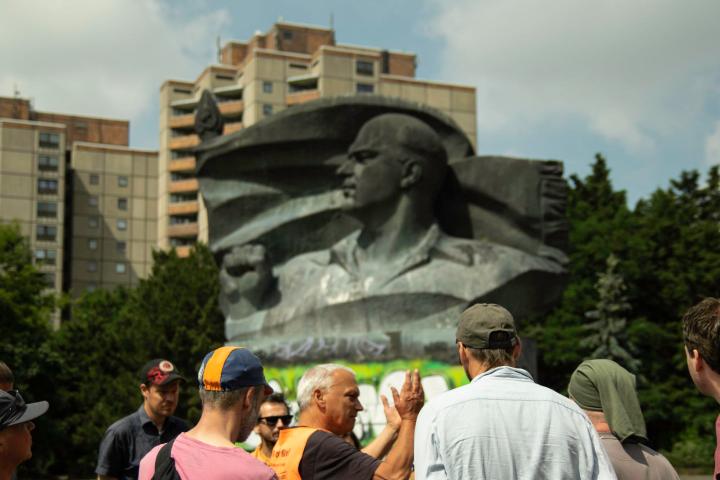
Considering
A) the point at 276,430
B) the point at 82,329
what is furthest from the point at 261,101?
the point at 276,430

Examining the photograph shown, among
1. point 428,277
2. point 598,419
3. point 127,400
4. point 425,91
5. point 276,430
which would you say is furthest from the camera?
point 425,91

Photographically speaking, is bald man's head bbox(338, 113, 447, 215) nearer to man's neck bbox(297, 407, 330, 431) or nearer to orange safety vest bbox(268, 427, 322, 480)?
man's neck bbox(297, 407, 330, 431)

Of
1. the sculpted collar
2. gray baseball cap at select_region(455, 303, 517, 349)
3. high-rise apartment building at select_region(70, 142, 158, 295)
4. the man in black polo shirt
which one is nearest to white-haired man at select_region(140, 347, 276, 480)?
gray baseball cap at select_region(455, 303, 517, 349)

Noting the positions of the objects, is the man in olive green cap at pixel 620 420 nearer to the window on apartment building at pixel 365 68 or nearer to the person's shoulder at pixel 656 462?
the person's shoulder at pixel 656 462

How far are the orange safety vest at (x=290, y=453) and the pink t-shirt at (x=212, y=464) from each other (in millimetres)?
788

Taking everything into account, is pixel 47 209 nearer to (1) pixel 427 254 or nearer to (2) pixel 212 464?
(1) pixel 427 254

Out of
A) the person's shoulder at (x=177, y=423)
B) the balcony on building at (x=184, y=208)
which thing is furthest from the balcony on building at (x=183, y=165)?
the person's shoulder at (x=177, y=423)

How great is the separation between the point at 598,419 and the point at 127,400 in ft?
89.9

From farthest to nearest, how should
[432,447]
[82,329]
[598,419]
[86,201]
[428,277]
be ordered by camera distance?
1. [86,201]
2. [82,329]
3. [428,277]
4. [598,419]
5. [432,447]

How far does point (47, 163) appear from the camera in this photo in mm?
65188

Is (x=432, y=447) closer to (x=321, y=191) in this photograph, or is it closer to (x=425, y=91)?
(x=321, y=191)

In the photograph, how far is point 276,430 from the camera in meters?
5.87

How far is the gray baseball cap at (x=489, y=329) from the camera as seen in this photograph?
3.57 metres

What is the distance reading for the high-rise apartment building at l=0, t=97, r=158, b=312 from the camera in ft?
210
